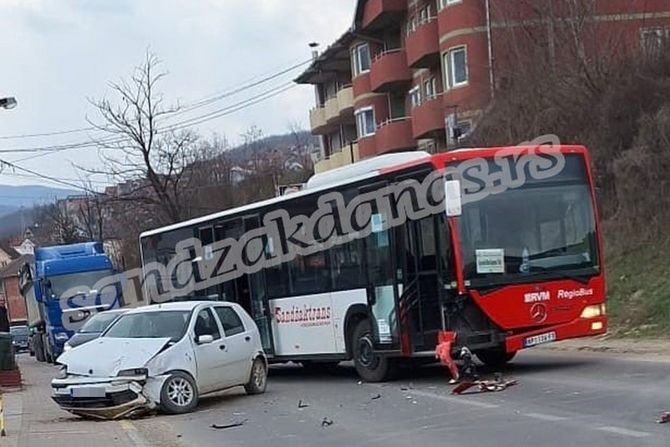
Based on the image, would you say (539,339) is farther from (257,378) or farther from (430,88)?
(430,88)

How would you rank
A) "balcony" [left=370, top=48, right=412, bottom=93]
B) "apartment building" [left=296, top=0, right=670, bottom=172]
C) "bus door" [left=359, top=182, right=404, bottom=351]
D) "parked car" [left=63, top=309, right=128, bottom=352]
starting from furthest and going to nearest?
"balcony" [left=370, top=48, right=412, bottom=93] < "apartment building" [left=296, top=0, right=670, bottom=172] < "parked car" [left=63, top=309, right=128, bottom=352] < "bus door" [left=359, top=182, right=404, bottom=351]

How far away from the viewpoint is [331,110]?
63.8 metres

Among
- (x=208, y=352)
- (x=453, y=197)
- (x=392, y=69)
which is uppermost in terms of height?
(x=392, y=69)

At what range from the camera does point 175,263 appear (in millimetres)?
24562

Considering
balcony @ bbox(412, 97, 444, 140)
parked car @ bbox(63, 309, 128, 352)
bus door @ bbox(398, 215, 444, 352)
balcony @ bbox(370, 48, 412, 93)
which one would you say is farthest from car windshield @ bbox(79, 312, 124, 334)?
balcony @ bbox(370, 48, 412, 93)

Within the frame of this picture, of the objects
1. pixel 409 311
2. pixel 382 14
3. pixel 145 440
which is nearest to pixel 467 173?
pixel 409 311

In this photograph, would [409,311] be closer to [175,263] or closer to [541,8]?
[175,263]

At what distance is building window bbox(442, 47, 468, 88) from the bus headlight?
25172 mm

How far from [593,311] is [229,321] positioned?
5868 mm

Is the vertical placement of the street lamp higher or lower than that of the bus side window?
higher

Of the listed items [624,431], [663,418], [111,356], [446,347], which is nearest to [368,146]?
[446,347]

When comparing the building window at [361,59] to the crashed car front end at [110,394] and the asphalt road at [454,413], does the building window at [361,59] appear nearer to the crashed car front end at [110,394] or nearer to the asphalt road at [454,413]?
the asphalt road at [454,413]

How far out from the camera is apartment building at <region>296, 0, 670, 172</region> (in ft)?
102

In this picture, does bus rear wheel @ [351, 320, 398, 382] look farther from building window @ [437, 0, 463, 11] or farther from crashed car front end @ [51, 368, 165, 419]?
building window @ [437, 0, 463, 11]
